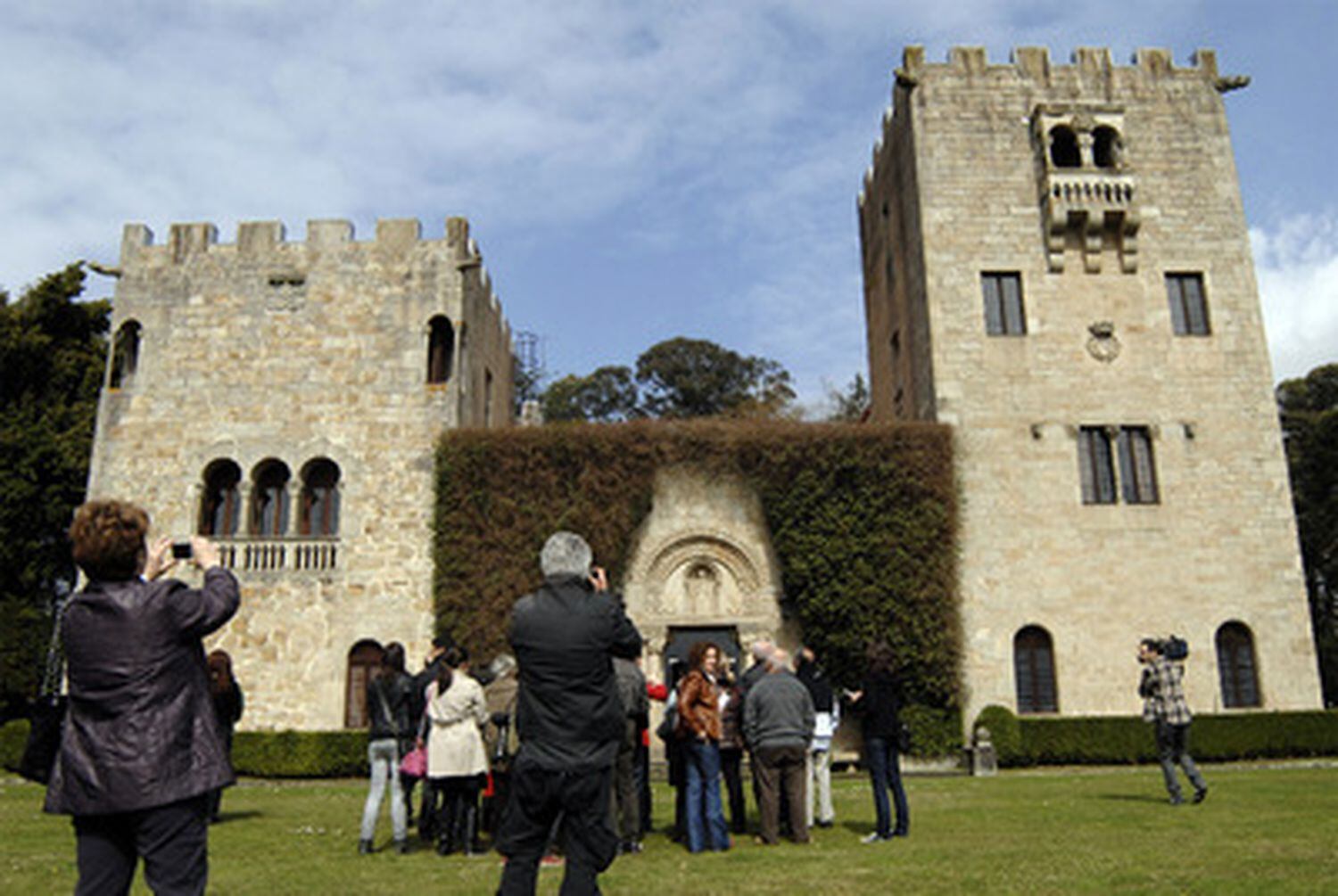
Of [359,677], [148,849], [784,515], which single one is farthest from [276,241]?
→ [148,849]

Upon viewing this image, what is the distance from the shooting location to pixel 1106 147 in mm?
23219

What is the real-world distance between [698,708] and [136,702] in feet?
19.6

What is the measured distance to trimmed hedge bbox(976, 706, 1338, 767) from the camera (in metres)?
18.3

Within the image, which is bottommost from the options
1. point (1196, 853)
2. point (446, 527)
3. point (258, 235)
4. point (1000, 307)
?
point (1196, 853)

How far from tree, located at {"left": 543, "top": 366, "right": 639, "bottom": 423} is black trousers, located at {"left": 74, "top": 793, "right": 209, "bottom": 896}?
4926cm

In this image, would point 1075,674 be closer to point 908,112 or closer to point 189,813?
point 908,112

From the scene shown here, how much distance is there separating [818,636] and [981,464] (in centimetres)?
494

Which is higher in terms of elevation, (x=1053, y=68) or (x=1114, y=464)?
(x=1053, y=68)

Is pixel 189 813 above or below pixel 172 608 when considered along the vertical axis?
below

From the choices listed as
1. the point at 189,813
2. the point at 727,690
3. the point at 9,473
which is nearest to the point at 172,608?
the point at 189,813

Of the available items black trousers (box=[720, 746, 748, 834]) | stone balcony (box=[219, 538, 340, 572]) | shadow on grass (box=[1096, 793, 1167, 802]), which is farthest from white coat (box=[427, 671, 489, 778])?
stone balcony (box=[219, 538, 340, 572])

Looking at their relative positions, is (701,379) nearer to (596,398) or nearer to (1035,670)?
(596,398)

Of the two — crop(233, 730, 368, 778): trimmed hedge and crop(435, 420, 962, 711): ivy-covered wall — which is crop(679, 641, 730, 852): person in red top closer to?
crop(435, 420, 962, 711): ivy-covered wall

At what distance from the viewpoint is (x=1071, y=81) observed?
23203mm
